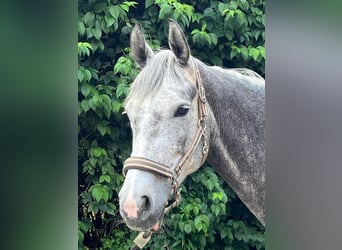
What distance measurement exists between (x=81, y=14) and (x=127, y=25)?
10.0 inches

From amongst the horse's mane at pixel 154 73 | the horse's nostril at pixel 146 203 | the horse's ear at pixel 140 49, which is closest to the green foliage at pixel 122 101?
the horse's ear at pixel 140 49

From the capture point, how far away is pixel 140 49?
6.89ft

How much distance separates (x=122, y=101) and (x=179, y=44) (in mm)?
533

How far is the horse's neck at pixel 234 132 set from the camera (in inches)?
81.7

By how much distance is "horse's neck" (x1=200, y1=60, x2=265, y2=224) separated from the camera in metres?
2.07

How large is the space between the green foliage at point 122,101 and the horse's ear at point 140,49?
14 cm

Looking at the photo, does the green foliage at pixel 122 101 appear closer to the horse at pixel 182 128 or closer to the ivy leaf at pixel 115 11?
the ivy leaf at pixel 115 11

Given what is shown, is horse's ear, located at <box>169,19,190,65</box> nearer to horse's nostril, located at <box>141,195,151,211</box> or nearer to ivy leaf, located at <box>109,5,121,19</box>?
ivy leaf, located at <box>109,5,121,19</box>

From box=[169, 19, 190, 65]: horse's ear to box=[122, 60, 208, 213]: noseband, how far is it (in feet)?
0.25

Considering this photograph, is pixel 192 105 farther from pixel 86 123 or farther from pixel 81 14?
pixel 81 14
